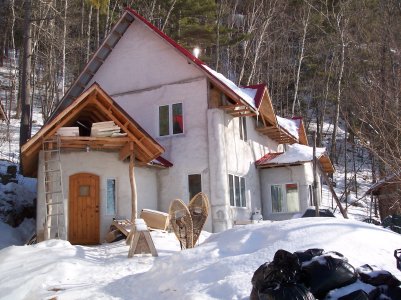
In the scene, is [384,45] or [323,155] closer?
[384,45]

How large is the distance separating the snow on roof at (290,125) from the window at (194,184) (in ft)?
27.5

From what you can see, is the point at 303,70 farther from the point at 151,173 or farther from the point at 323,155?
the point at 151,173

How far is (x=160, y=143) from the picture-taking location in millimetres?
18531

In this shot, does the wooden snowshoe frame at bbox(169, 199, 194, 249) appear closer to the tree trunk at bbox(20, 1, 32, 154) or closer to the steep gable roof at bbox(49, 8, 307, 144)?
the steep gable roof at bbox(49, 8, 307, 144)

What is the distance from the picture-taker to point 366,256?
7.34 metres

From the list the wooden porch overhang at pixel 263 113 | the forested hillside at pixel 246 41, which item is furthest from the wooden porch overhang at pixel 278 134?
the forested hillside at pixel 246 41

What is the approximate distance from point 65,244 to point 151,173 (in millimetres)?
5994

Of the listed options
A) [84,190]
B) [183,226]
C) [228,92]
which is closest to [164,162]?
[84,190]

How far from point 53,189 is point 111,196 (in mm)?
2062

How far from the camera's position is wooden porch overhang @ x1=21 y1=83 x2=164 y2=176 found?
1387 cm

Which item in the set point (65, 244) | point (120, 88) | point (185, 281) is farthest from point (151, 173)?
point (185, 281)

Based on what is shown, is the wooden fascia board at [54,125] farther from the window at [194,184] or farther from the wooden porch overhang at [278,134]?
the wooden porch overhang at [278,134]

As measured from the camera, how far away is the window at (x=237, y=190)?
18203 millimetres

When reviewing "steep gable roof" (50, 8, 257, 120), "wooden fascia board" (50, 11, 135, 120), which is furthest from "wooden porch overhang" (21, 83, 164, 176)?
"wooden fascia board" (50, 11, 135, 120)
